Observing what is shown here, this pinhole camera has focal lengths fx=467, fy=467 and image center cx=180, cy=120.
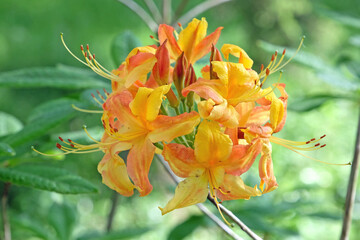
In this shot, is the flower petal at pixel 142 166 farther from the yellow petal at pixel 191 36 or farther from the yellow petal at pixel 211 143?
the yellow petal at pixel 191 36

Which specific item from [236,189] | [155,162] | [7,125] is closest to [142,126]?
[236,189]

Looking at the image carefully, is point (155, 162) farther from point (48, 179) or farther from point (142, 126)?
point (142, 126)

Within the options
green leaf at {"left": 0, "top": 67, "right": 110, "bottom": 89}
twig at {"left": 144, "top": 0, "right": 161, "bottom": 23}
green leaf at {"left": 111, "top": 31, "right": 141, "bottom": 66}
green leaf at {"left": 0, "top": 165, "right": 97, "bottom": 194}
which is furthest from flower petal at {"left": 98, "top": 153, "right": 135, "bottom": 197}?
twig at {"left": 144, "top": 0, "right": 161, "bottom": 23}

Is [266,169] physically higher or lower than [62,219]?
higher

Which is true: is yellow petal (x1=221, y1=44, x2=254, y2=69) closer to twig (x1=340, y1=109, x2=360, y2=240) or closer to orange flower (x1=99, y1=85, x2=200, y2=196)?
orange flower (x1=99, y1=85, x2=200, y2=196)

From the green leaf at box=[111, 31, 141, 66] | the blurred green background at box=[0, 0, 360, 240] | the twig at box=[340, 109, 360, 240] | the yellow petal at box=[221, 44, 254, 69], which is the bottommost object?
the blurred green background at box=[0, 0, 360, 240]

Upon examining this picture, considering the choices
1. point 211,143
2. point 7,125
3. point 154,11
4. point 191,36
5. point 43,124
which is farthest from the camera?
point 154,11
